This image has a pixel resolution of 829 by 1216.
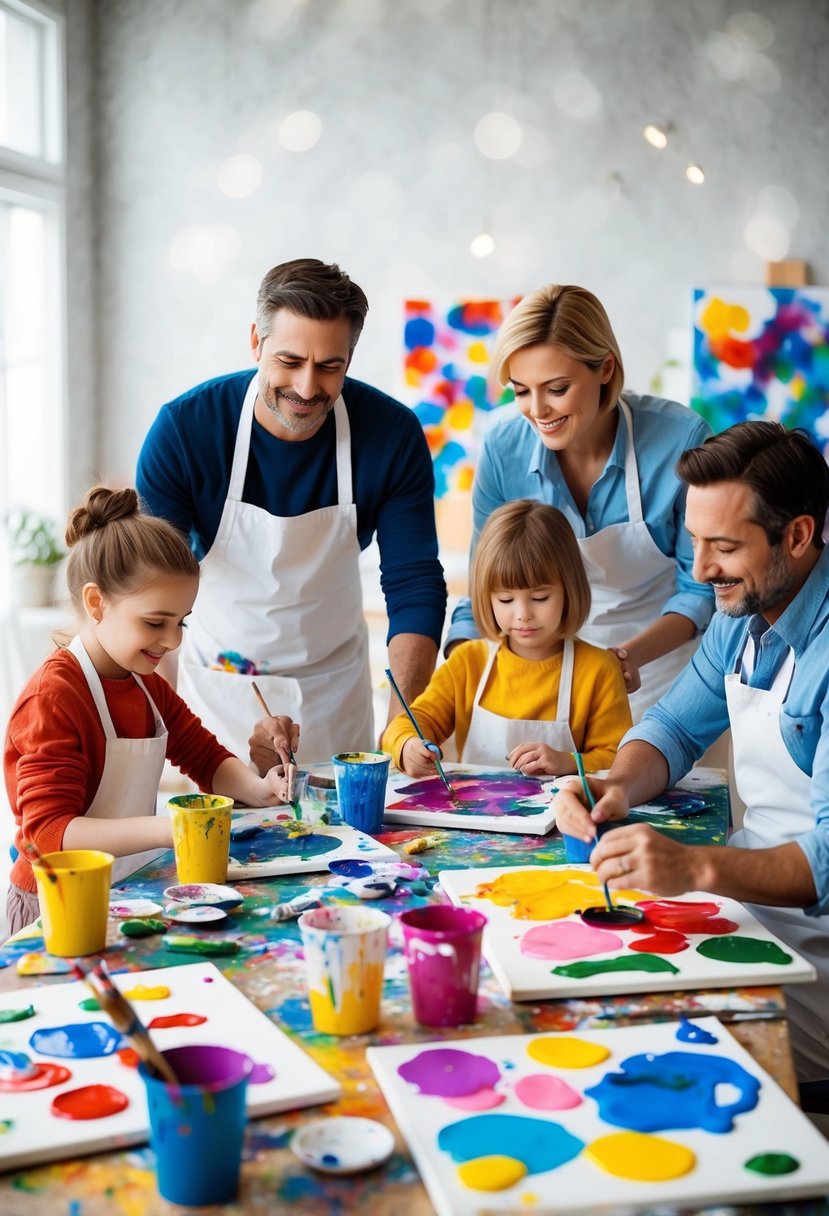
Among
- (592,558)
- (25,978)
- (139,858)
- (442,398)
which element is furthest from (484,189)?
(25,978)

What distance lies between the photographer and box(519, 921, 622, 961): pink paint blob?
1315mm

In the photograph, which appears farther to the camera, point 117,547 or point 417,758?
point 417,758

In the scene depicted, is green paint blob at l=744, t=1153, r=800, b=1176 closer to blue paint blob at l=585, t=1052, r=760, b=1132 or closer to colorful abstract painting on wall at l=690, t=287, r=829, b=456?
blue paint blob at l=585, t=1052, r=760, b=1132

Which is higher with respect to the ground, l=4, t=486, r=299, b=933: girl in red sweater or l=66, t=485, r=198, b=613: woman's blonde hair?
l=66, t=485, r=198, b=613: woman's blonde hair

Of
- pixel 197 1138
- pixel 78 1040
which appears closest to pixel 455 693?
pixel 78 1040

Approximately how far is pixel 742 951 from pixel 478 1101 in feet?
1.45

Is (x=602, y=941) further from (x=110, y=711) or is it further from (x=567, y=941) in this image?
(x=110, y=711)

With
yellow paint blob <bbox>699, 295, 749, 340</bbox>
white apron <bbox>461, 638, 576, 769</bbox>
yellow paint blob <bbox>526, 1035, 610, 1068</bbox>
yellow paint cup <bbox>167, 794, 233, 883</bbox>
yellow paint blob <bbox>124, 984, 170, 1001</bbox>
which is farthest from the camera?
yellow paint blob <bbox>699, 295, 749, 340</bbox>

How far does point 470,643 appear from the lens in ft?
8.16

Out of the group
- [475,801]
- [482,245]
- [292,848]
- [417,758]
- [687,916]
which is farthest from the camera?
[482,245]

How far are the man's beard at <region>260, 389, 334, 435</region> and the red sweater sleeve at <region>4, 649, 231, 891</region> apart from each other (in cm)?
61

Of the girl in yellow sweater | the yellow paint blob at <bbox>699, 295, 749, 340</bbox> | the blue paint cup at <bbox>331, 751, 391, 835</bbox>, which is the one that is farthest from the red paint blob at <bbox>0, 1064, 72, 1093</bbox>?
the yellow paint blob at <bbox>699, 295, 749, 340</bbox>

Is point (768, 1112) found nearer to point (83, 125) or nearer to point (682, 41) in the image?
point (682, 41)

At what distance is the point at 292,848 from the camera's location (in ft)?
5.60
